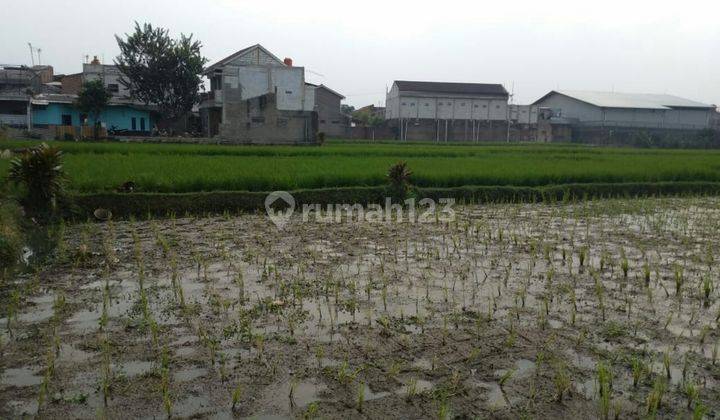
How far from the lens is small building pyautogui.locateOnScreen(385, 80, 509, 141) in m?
43.2

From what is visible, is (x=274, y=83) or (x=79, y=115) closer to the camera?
(x=274, y=83)

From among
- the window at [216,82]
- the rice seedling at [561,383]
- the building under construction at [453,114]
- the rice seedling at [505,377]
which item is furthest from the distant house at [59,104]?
the rice seedling at [561,383]

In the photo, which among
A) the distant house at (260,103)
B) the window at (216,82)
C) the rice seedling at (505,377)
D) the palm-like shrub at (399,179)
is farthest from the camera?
the window at (216,82)

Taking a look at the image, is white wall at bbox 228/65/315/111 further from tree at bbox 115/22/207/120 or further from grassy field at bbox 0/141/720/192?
grassy field at bbox 0/141/720/192

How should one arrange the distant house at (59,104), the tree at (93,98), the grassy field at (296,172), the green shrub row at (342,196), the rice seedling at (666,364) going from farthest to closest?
the distant house at (59,104) → the tree at (93,98) → the grassy field at (296,172) → the green shrub row at (342,196) → the rice seedling at (666,364)

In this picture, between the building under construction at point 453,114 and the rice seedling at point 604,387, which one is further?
the building under construction at point 453,114

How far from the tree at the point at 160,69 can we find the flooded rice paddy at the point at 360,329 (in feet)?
81.9

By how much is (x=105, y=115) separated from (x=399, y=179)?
25441 millimetres

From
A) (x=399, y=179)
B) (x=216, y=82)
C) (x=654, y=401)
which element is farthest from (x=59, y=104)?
(x=654, y=401)

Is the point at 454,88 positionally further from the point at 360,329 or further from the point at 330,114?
the point at 360,329

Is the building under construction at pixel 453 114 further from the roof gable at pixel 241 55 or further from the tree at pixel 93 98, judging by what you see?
the tree at pixel 93 98

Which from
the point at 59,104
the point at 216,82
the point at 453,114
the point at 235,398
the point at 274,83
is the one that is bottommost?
the point at 235,398

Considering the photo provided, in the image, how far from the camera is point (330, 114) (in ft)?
134

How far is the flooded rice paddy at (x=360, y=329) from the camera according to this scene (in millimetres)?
3582
